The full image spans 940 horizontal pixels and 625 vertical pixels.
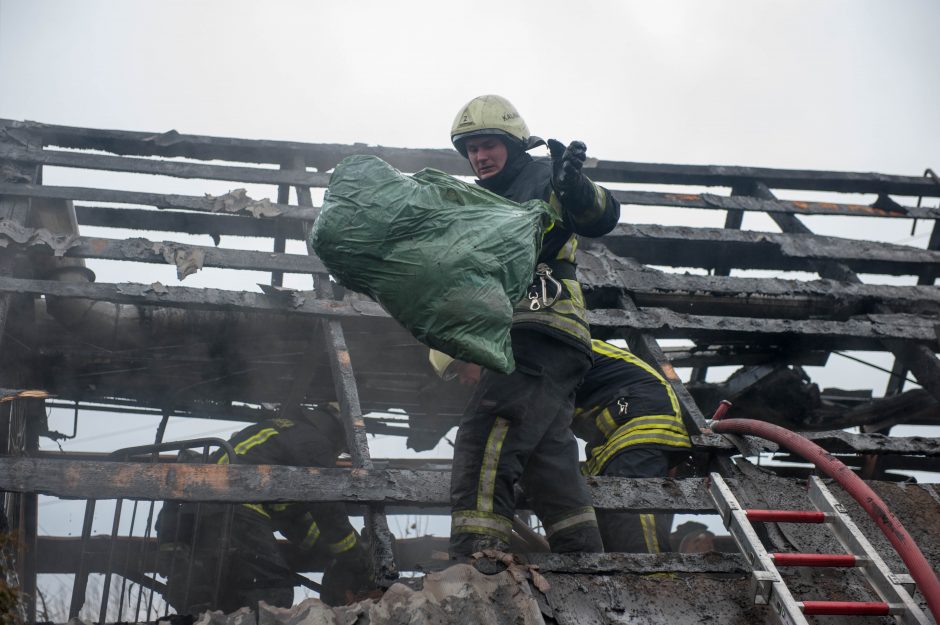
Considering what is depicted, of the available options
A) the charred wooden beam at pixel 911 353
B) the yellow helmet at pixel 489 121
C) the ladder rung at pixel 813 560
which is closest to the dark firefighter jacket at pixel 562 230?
the yellow helmet at pixel 489 121

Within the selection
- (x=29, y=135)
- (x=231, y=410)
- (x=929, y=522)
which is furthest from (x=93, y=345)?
(x=929, y=522)

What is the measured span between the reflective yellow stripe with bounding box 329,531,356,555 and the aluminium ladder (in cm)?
264

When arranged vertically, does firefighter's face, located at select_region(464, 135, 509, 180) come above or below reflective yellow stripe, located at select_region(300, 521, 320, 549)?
above

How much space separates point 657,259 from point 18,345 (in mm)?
4537

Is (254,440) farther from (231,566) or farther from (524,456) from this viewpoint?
(524,456)

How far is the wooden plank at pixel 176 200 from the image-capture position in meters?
5.86

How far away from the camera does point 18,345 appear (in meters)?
5.38

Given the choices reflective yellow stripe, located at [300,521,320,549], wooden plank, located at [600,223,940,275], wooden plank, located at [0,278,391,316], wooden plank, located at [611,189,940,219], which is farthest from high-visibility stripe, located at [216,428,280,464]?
wooden plank, located at [611,189,940,219]

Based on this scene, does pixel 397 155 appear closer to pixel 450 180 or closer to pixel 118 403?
pixel 118 403

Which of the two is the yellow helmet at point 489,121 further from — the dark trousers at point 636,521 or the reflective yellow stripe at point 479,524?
the reflective yellow stripe at point 479,524

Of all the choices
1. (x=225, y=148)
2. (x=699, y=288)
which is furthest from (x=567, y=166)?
(x=225, y=148)

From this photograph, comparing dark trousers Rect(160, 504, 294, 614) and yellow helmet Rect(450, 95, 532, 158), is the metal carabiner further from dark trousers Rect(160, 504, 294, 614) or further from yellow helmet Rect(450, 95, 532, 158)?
dark trousers Rect(160, 504, 294, 614)

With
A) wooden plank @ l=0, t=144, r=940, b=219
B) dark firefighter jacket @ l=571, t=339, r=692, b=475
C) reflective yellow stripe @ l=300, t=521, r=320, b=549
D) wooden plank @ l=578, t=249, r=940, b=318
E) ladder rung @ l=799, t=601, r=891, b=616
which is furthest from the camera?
wooden plank @ l=0, t=144, r=940, b=219

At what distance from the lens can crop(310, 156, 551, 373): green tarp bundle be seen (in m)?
2.93
